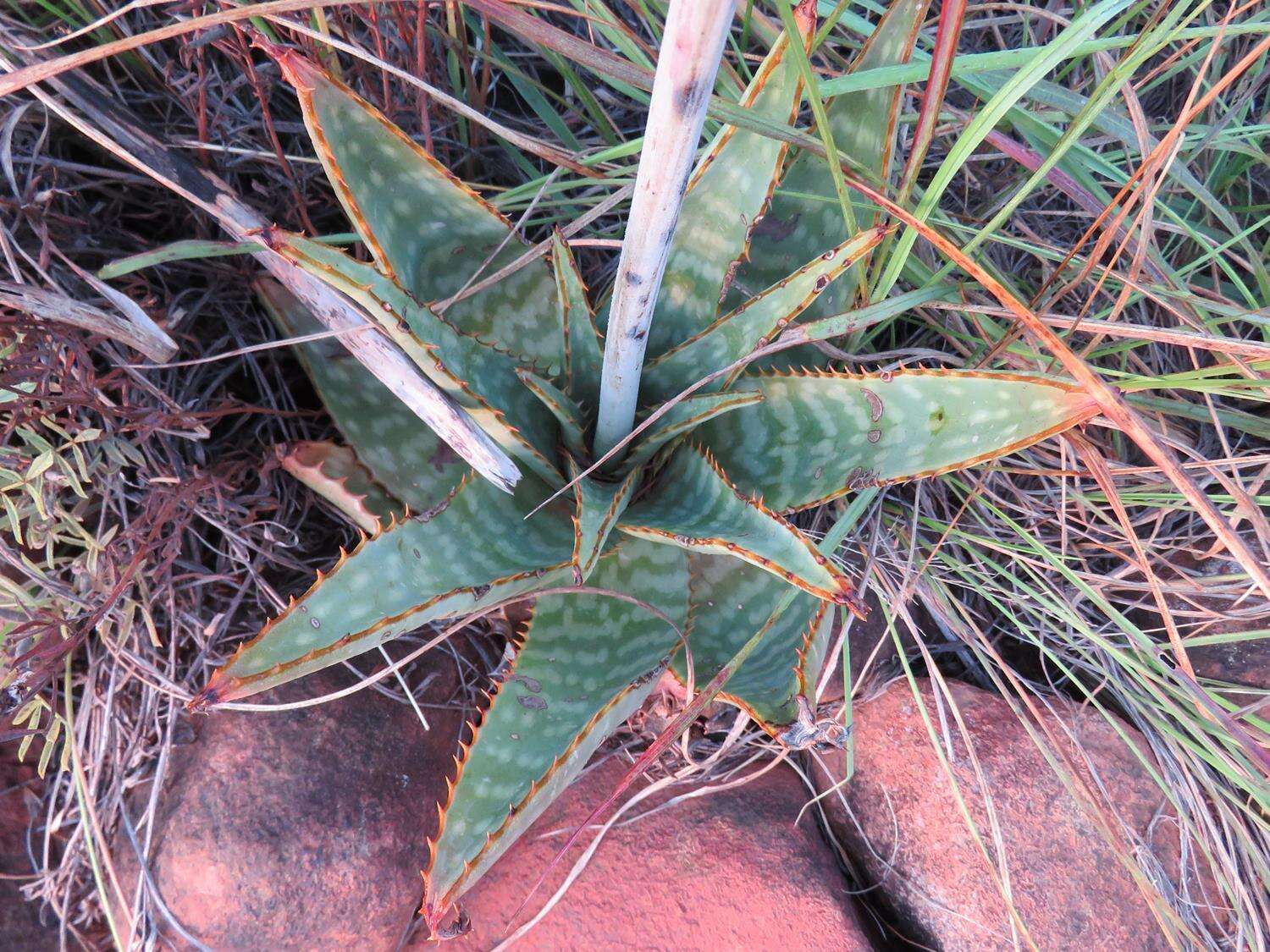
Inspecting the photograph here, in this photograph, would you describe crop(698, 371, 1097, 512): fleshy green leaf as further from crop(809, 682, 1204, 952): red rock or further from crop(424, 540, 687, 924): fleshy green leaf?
crop(809, 682, 1204, 952): red rock

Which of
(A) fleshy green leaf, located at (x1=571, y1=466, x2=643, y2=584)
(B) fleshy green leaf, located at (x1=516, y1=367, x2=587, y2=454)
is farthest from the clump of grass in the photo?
(A) fleshy green leaf, located at (x1=571, y1=466, x2=643, y2=584)

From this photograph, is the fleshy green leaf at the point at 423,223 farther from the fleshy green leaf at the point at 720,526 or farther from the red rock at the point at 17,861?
the red rock at the point at 17,861

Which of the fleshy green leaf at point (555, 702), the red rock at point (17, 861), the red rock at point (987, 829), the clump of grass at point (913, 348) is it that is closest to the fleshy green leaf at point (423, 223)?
the clump of grass at point (913, 348)

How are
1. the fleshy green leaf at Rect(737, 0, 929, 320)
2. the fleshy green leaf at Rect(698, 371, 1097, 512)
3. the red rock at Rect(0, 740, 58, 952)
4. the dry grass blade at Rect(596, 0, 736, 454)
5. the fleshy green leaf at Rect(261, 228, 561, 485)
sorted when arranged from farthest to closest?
the red rock at Rect(0, 740, 58, 952) → the fleshy green leaf at Rect(737, 0, 929, 320) → the fleshy green leaf at Rect(698, 371, 1097, 512) → the fleshy green leaf at Rect(261, 228, 561, 485) → the dry grass blade at Rect(596, 0, 736, 454)

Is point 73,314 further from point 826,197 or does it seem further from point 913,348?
point 913,348

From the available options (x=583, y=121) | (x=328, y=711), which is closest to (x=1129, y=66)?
(x=583, y=121)

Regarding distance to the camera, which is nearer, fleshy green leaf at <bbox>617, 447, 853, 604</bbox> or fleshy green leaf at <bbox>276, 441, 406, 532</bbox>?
fleshy green leaf at <bbox>617, 447, 853, 604</bbox>
